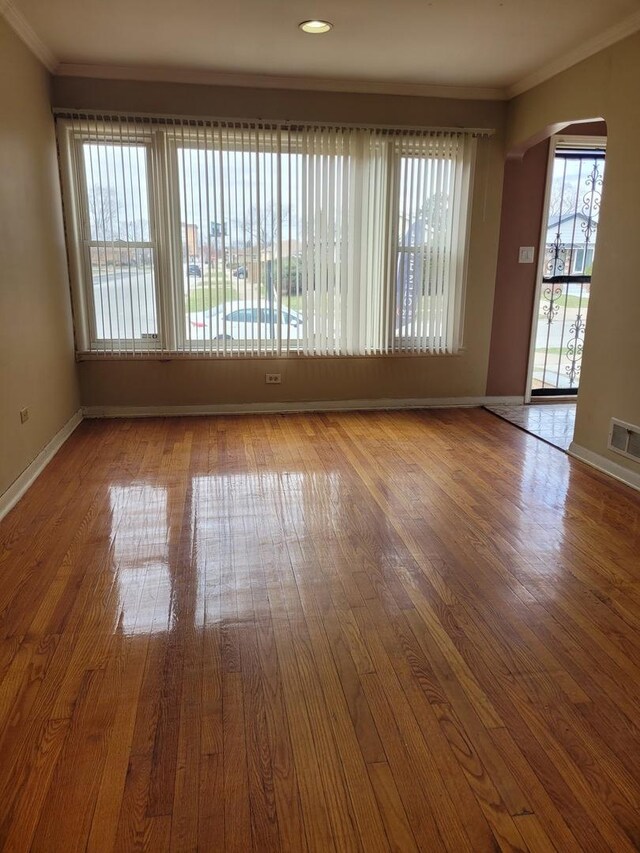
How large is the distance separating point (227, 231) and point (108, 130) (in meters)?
1.13

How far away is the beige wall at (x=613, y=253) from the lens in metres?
3.54

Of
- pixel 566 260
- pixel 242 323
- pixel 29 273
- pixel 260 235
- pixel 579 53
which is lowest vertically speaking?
pixel 242 323

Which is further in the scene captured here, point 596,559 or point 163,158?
point 163,158

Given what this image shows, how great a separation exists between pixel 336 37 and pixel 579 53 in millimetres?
1597

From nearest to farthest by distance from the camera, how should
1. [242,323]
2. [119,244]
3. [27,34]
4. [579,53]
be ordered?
1. [27,34]
2. [579,53]
3. [119,244]
4. [242,323]

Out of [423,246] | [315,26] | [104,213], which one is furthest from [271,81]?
[423,246]

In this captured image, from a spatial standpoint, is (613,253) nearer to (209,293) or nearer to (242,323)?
(242,323)

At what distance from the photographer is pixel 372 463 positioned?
13.1 ft

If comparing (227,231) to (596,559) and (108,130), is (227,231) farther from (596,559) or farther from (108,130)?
(596,559)

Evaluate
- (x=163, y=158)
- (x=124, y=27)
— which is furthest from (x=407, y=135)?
(x=124, y=27)

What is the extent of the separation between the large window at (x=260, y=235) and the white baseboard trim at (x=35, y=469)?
0.75 meters

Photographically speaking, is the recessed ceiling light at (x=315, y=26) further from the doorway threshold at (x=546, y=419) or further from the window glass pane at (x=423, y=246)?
the doorway threshold at (x=546, y=419)

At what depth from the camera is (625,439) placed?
370 cm

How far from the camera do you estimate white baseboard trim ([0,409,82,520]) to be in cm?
320
